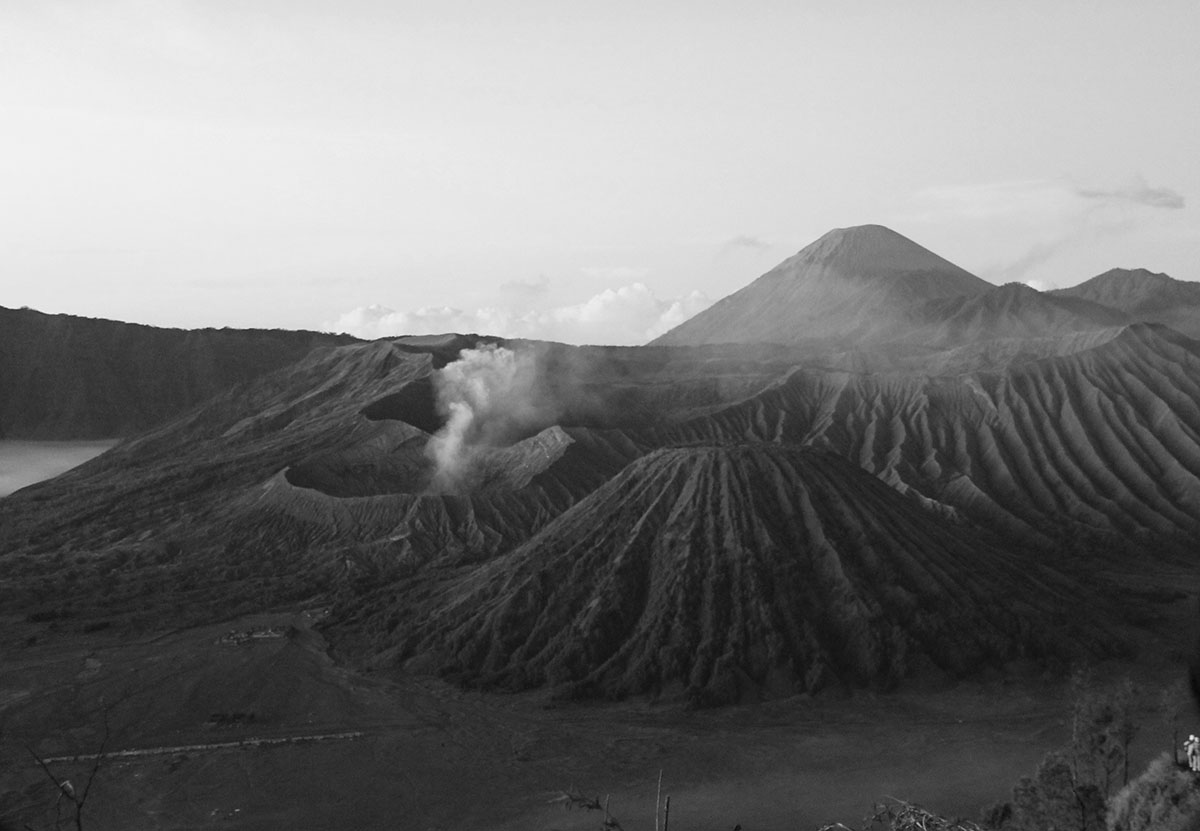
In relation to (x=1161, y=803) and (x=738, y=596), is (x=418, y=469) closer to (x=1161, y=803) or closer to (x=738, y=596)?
(x=738, y=596)

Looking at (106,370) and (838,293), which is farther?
(838,293)

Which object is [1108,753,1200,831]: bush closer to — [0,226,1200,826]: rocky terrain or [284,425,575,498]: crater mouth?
[0,226,1200,826]: rocky terrain

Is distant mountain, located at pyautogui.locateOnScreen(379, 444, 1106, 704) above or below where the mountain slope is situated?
below

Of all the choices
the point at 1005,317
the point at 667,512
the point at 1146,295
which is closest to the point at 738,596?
the point at 667,512

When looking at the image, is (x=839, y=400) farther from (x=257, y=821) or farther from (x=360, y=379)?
(x=257, y=821)

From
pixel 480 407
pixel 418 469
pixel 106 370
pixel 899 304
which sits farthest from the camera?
pixel 899 304

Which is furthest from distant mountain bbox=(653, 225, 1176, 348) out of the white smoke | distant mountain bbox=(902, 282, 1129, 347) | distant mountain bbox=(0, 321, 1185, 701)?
the white smoke

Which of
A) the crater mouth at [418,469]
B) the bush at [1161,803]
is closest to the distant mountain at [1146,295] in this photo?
the crater mouth at [418,469]
